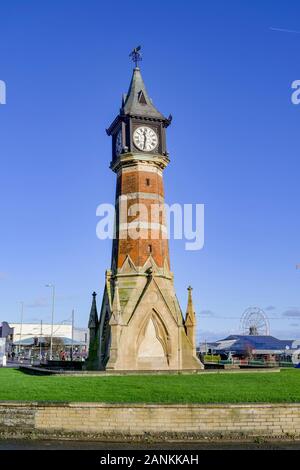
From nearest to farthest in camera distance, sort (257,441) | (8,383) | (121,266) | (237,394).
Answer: (257,441) < (237,394) < (8,383) < (121,266)

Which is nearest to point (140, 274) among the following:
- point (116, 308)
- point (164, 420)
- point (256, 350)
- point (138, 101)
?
point (116, 308)

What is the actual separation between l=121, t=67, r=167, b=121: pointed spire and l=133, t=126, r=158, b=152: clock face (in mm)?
1059

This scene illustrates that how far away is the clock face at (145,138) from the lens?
119ft

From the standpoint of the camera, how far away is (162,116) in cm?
3741

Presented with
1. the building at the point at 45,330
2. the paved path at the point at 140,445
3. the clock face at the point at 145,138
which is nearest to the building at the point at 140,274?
the clock face at the point at 145,138

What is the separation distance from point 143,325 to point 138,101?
16156 millimetres

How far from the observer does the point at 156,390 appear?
853 inches

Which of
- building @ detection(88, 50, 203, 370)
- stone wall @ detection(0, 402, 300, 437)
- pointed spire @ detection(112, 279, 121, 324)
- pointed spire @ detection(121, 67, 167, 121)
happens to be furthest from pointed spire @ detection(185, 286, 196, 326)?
stone wall @ detection(0, 402, 300, 437)

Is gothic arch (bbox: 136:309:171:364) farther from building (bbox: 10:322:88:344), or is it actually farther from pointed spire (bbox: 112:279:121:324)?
building (bbox: 10:322:88:344)

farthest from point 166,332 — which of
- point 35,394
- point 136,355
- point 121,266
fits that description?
point 35,394

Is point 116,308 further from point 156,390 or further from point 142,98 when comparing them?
point 142,98

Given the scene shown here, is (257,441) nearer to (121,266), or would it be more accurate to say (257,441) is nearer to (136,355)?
(136,355)
